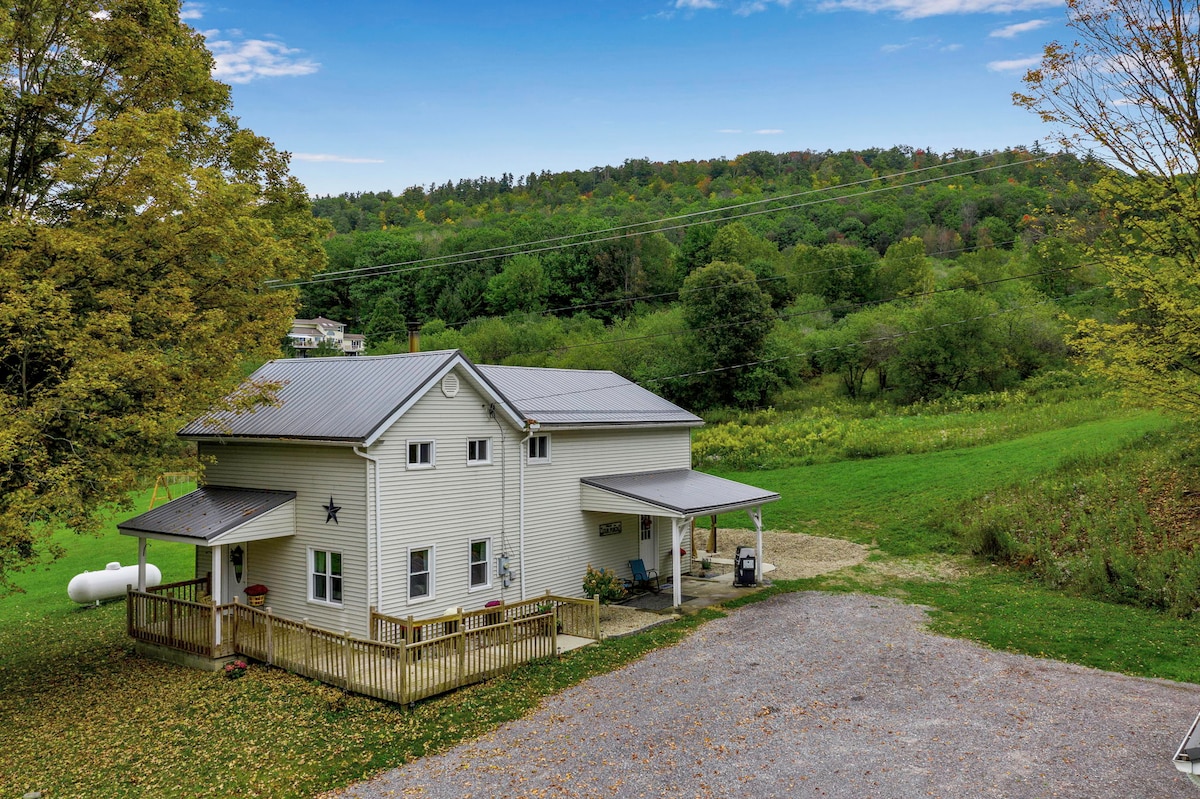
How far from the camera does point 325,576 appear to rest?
16125 mm

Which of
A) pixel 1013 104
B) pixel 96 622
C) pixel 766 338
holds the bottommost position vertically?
pixel 96 622

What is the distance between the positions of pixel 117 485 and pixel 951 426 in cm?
3443

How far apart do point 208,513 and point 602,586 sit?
930 cm

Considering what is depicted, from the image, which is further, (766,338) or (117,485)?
(766,338)

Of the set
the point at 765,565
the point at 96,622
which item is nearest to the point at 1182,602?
the point at 765,565

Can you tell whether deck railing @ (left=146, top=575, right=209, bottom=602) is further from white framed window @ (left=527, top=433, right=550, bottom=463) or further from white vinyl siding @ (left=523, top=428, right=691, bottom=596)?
white framed window @ (left=527, top=433, right=550, bottom=463)

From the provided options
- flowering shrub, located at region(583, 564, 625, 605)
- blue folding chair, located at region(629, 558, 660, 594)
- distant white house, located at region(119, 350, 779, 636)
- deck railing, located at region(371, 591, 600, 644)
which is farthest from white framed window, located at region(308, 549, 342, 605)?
blue folding chair, located at region(629, 558, 660, 594)

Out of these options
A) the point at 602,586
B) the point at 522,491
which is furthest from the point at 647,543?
the point at 522,491

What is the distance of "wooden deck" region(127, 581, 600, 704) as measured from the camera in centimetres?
1330

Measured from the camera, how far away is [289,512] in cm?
1634

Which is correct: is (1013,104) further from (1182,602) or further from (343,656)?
(343,656)

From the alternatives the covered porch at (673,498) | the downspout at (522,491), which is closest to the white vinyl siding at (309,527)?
the downspout at (522,491)

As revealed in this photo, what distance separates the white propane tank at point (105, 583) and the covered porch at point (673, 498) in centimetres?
1292

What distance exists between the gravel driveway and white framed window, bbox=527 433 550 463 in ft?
19.4
